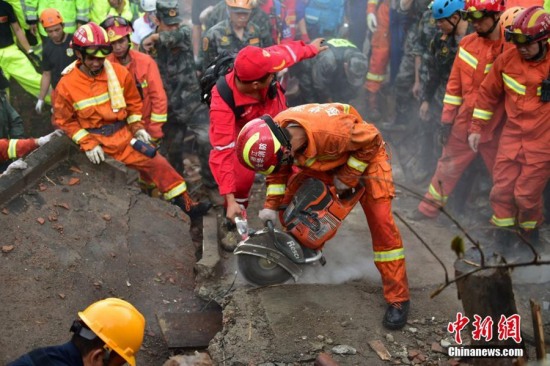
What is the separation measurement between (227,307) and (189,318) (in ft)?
1.27

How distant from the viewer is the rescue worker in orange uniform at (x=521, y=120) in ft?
18.1

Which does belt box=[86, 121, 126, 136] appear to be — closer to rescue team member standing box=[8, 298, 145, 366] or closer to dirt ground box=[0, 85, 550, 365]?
dirt ground box=[0, 85, 550, 365]

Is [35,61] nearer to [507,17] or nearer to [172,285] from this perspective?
[172,285]

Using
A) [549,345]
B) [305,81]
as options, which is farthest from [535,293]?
[305,81]

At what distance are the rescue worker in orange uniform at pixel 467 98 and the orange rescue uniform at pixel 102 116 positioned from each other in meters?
2.93

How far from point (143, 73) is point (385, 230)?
3.45m

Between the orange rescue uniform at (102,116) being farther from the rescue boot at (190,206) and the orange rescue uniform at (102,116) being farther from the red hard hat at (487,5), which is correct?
the red hard hat at (487,5)

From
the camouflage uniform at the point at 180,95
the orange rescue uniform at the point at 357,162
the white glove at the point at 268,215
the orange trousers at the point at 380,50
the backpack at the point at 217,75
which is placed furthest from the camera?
the orange trousers at the point at 380,50

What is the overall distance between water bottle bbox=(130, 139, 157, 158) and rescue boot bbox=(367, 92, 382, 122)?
394 centimetres

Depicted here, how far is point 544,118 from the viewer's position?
19.2ft

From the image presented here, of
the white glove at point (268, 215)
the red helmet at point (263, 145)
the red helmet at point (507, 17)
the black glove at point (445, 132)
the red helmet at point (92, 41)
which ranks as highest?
the red helmet at point (507, 17)

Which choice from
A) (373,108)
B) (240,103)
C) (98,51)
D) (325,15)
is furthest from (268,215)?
(325,15)

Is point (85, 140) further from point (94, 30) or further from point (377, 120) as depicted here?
point (377, 120)

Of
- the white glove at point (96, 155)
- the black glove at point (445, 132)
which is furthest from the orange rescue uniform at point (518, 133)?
the white glove at point (96, 155)
